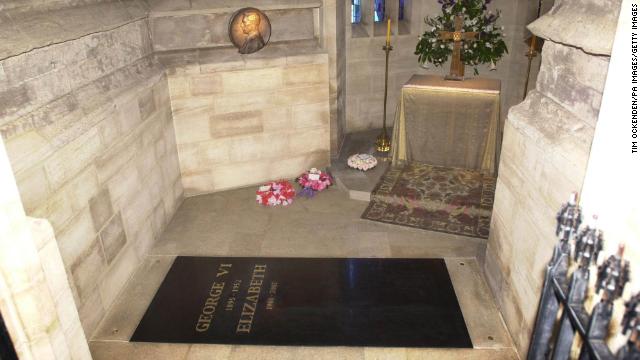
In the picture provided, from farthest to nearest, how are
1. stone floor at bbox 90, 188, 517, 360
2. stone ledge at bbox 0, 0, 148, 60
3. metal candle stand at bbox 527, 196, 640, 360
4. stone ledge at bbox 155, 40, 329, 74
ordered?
1. stone ledge at bbox 155, 40, 329, 74
2. stone floor at bbox 90, 188, 517, 360
3. stone ledge at bbox 0, 0, 148, 60
4. metal candle stand at bbox 527, 196, 640, 360

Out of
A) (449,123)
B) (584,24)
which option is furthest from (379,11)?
(584,24)

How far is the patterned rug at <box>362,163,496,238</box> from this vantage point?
16.9ft

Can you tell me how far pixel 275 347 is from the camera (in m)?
3.54

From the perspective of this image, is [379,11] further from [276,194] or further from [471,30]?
[276,194]

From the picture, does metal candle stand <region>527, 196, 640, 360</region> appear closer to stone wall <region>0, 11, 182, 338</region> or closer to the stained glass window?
stone wall <region>0, 11, 182, 338</region>

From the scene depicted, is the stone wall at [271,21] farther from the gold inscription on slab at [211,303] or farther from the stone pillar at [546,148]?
the stone pillar at [546,148]

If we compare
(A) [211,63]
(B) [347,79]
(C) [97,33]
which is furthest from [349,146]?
(C) [97,33]

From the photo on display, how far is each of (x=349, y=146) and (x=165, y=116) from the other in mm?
2844

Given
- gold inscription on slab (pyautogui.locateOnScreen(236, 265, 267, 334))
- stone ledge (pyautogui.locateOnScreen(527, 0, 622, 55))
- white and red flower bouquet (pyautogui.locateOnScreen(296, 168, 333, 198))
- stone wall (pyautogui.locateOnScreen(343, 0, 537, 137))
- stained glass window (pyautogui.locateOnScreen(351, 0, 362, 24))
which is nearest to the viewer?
stone ledge (pyautogui.locateOnScreen(527, 0, 622, 55))

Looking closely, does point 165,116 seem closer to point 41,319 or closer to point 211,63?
point 211,63

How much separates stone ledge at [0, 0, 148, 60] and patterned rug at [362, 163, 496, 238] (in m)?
3.20

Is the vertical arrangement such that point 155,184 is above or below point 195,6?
below

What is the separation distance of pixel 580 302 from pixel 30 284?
2.25m

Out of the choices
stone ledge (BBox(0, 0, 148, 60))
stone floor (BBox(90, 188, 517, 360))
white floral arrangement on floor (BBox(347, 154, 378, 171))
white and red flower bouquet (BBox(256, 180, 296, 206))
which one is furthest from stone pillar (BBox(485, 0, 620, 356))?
stone ledge (BBox(0, 0, 148, 60))
